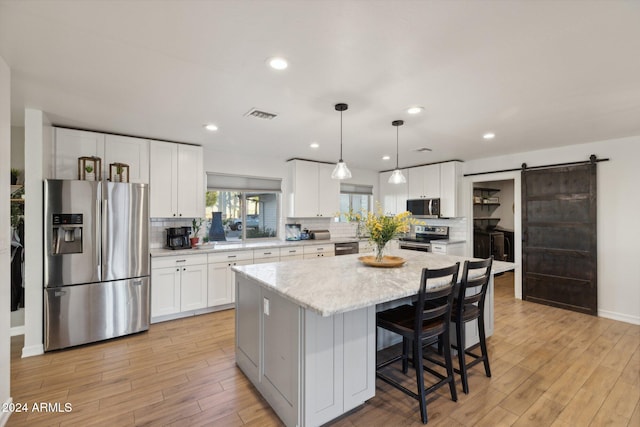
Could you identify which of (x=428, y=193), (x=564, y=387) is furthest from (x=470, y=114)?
(x=428, y=193)

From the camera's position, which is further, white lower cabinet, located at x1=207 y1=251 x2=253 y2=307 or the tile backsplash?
the tile backsplash

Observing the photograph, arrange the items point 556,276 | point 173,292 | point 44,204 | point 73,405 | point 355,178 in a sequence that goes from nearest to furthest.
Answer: point 73,405 → point 44,204 → point 173,292 → point 556,276 → point 355,178

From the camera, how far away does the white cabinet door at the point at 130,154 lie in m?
3.71

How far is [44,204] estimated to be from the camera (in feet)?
9.75

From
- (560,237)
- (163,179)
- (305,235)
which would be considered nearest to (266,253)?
(305,235)

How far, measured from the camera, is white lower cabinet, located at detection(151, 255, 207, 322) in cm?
378

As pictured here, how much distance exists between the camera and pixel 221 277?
422 cm

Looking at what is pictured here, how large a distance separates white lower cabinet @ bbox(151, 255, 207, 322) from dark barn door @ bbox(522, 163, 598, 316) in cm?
499

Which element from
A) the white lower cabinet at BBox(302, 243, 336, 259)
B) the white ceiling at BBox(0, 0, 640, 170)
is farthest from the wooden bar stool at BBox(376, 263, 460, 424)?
the white lower cabinet at BBox(302, 243, 336, 259)

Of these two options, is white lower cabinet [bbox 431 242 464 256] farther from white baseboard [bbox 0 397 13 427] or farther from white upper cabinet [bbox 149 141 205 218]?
white baseboard [bbox 0 397 13 427]

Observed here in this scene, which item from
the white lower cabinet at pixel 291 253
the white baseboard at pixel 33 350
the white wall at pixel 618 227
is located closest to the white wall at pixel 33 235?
the white baseboard at pixel 33 350

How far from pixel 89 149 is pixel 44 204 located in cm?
90

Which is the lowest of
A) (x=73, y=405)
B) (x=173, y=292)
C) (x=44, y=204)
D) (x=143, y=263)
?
(x=73, y=405)

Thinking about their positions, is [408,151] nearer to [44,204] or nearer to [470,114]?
[470,114]
